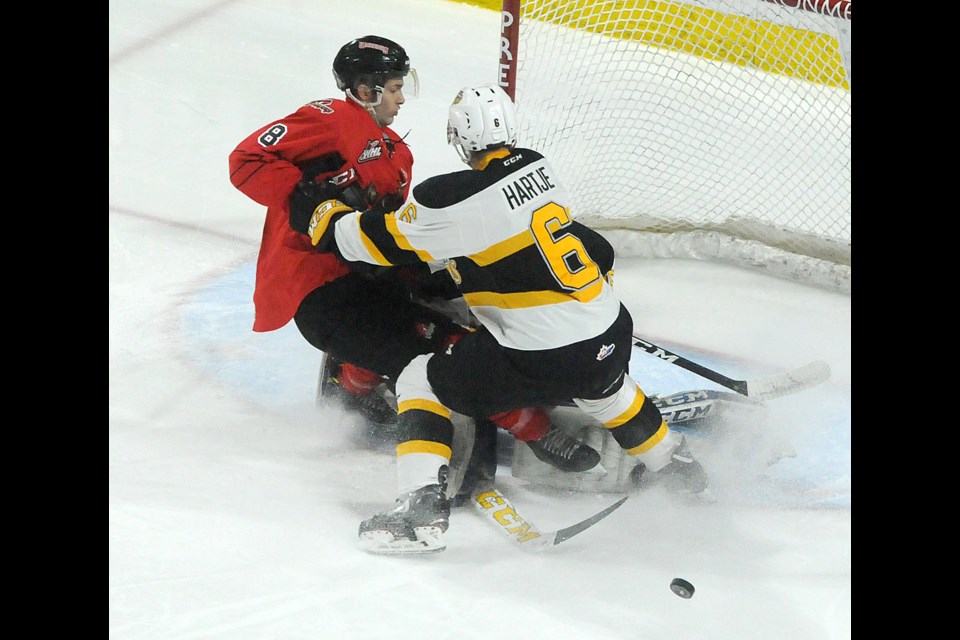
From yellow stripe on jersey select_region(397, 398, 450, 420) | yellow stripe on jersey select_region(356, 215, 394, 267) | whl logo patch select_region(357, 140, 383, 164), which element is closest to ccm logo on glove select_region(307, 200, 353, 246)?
yellow stripe on jersey select_region(356, 215, 394, 267)

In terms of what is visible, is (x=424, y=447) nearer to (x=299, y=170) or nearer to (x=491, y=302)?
(x=491, y=302)

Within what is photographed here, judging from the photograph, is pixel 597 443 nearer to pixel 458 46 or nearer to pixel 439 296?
pixel 439 296

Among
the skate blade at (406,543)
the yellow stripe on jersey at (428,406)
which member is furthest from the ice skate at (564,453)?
the skate blade at (406,543)

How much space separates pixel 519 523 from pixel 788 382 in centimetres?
104

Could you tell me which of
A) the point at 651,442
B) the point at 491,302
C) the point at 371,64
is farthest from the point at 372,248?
the point at 651,442

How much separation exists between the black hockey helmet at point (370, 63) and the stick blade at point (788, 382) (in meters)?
1.41

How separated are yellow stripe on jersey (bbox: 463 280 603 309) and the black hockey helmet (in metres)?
0.77

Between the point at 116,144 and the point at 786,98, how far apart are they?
2.93 metres

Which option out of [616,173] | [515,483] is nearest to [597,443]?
[515,483]

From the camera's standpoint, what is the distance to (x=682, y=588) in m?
2.61

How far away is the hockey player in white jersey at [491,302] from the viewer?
106 inches

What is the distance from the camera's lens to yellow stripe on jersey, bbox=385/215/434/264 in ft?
9.07

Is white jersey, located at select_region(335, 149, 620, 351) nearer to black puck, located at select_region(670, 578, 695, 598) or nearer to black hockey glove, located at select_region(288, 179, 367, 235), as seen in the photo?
black hockey glove, located at select_region(288, 179, 367, 235)

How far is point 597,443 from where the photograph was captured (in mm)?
3156
